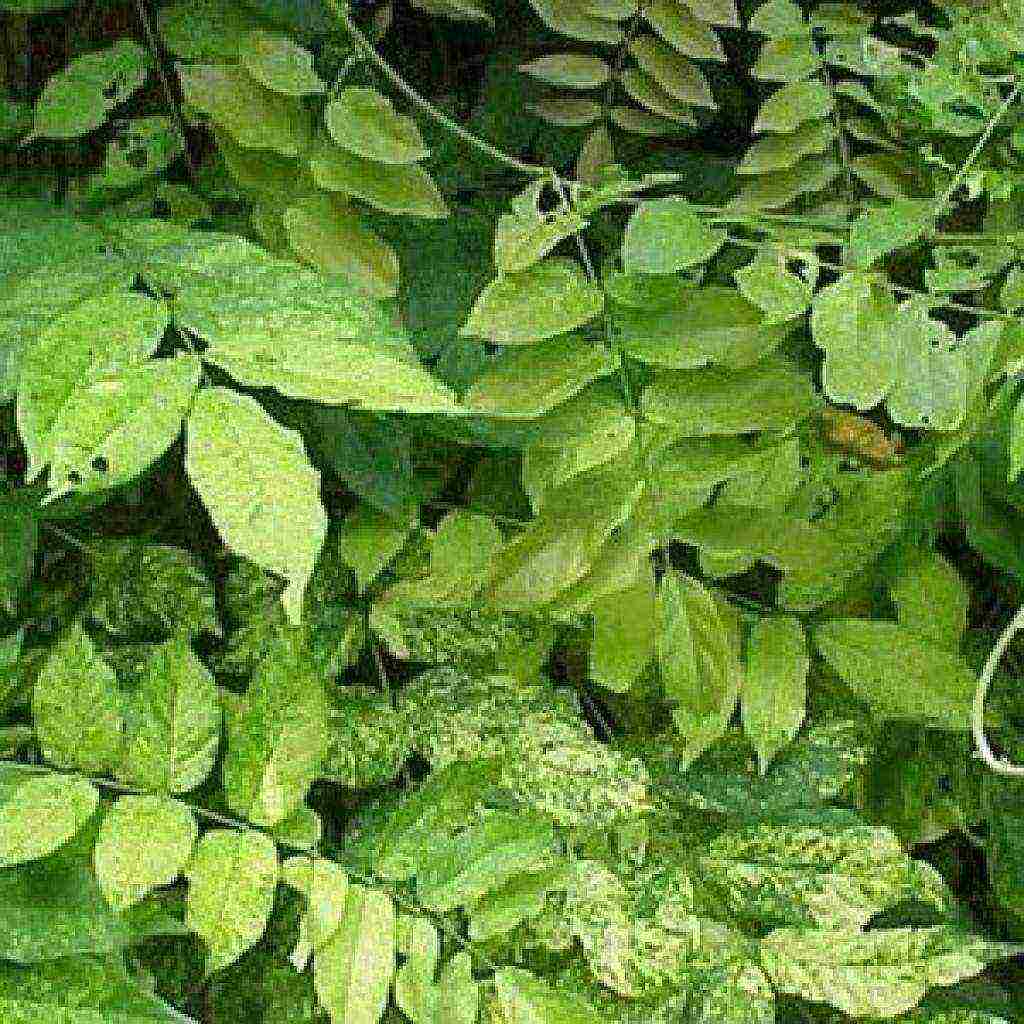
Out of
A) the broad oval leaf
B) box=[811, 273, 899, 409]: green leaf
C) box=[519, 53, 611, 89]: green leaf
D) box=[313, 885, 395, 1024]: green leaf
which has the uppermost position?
box=[811, 273, 899, 409]: green leaf

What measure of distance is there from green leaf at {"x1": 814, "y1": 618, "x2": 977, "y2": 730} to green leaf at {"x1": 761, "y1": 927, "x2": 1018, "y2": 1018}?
0.45 ft

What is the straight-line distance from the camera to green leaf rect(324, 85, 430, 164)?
1.05 m

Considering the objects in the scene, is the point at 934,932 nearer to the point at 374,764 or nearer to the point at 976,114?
the point at 374,764

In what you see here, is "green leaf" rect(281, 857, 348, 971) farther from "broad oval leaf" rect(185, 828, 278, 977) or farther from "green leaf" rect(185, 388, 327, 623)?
"green leaf" rect(185, 388, 327, 623)

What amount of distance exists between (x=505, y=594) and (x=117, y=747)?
0.23m

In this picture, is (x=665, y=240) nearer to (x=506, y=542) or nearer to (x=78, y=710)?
(x=506, y=542)

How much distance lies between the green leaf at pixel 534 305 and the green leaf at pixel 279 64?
0.61ft

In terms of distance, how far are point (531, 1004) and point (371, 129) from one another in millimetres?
509

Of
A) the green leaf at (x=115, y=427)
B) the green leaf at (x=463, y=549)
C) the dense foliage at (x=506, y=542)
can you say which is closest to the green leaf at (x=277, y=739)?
the dense foliage at (x=506, y=542)

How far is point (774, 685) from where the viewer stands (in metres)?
1.06

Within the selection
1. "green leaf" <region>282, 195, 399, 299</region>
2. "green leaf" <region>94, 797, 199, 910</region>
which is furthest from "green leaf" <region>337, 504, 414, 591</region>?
"green leaf" <region>94, 797, 199, 910</region>

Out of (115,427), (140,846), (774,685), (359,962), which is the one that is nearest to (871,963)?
(774,685)

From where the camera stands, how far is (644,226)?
1.00 m

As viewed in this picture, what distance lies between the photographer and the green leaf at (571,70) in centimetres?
125
